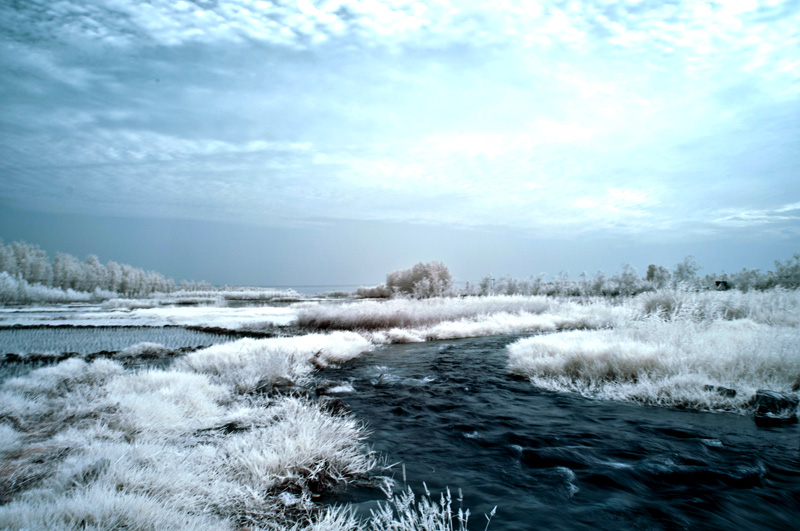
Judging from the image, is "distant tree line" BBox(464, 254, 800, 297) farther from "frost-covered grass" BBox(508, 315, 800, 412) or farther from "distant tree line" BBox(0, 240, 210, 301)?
"distant tree line" BBox(0, 240, 210, 301)

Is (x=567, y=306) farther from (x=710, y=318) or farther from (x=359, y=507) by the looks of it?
(x=359, y=507)

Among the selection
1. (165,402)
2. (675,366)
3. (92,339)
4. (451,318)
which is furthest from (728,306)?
(92,339)

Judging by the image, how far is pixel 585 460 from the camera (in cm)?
432

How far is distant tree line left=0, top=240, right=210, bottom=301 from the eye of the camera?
3075cm

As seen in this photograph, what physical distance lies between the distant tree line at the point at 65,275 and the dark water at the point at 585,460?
122 ft

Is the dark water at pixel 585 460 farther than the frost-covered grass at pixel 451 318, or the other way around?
the frost-covered grass at pixel 451 318

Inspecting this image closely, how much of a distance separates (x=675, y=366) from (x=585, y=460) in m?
4.28

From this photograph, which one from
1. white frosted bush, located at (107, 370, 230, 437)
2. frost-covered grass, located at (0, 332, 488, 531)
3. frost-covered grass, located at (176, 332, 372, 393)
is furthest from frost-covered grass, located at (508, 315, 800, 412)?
white frosted bush, located at (107, 370, 230, 437)

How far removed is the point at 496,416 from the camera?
6082 mm

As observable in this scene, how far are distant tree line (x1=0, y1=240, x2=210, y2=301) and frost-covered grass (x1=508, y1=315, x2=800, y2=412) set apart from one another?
3806 centimetres

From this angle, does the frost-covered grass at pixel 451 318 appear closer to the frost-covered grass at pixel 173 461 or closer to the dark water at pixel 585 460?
the dark water at pixel 585 460

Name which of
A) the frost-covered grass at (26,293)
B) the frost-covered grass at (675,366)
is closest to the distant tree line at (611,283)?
the frost-covered grass at (675,366)

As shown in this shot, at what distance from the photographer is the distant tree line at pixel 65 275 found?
3075cm

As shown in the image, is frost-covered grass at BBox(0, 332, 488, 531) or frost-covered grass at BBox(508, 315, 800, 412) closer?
frost-covered grass at BBox(0, 332, 488, 531)
